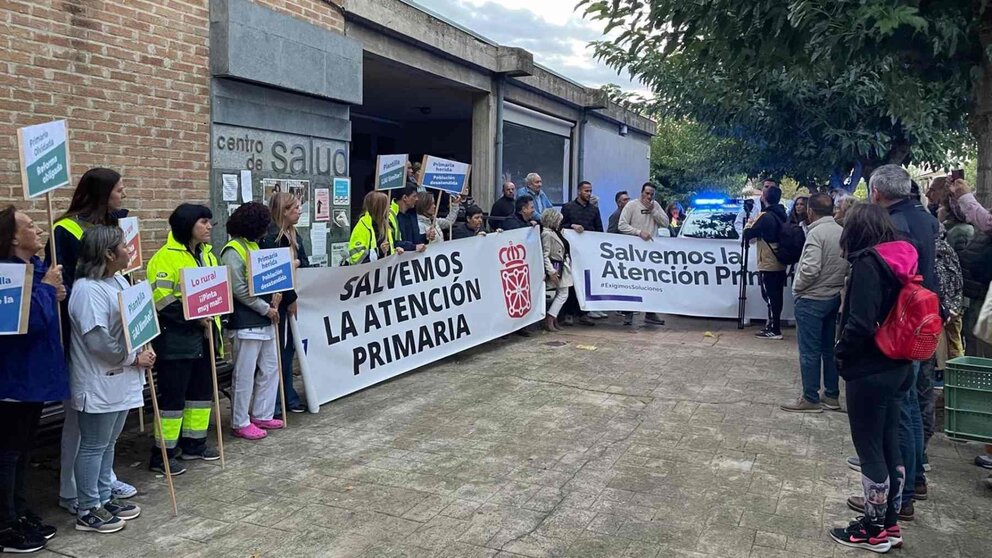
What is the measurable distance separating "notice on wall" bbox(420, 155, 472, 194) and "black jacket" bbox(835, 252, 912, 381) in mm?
4852

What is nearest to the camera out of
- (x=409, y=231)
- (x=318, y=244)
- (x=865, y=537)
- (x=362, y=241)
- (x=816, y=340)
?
(x=865, y=537)

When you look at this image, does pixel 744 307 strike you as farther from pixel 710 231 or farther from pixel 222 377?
pixel 222 377

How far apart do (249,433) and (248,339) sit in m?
0.70

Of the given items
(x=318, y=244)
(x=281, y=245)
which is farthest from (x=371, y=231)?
(x=318, y=244)

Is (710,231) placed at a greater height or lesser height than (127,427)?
greater

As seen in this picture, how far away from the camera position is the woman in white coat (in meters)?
10.2

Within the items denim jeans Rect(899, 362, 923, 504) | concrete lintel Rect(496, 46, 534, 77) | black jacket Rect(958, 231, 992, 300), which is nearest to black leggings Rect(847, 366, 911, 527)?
denim jeans Rect(899, 362, 923, 504)

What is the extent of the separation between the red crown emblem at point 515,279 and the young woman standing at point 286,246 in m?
3.37

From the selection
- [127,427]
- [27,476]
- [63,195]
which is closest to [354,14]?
[63,195]

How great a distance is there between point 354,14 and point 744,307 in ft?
21.3

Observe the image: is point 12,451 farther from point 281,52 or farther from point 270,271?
point 281,52

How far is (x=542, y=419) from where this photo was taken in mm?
6195

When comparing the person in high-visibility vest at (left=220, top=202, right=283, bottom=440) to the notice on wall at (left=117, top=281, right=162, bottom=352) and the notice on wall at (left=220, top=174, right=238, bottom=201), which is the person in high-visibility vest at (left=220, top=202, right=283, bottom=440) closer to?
the notice on wall at (left=117, top=281, right=162, bottom=352)

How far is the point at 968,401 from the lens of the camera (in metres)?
4.95
